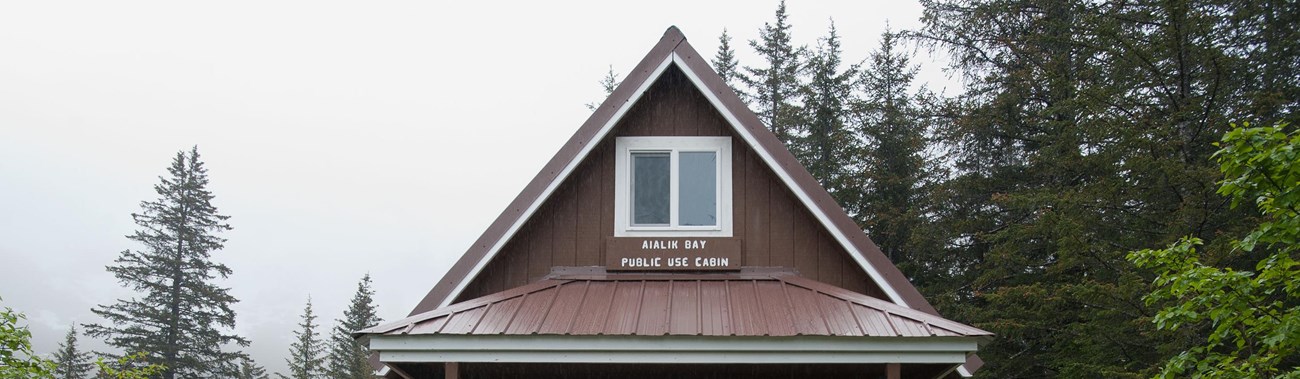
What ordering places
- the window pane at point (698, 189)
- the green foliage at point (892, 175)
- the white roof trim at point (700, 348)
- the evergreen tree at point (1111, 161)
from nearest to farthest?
1. the white roof trim at point (700, 348)
2. the window pane at point (698, 189)
3. the evergreen tree at point (1111, 161)
4. the green foliage at point (892, 175)

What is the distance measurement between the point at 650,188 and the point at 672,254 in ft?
3.03

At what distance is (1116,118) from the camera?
17.7 metres

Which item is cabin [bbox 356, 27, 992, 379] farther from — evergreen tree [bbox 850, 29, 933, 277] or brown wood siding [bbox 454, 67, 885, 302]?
evergreen tree [bbox 850, 29, 933, 277]

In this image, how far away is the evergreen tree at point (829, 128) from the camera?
95.9 feet

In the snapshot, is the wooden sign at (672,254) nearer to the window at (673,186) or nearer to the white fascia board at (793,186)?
the window at (673,186)

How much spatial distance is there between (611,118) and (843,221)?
2.62 m

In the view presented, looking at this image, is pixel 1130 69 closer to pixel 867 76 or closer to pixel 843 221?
pixel 843 221

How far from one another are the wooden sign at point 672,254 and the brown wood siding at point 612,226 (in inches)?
12.6

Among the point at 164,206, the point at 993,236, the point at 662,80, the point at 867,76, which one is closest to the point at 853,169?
the point at 867,76

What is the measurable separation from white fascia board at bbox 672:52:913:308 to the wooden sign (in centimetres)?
84

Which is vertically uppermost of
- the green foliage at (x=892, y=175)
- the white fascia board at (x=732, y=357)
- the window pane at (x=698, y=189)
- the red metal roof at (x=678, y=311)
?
the green foliage at (x=892, y=175)

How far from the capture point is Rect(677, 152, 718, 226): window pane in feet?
40.5

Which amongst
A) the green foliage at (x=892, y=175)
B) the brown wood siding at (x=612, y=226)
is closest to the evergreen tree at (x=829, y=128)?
the green foliage at (x=892, y=175)

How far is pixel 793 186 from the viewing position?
38.4 feet
